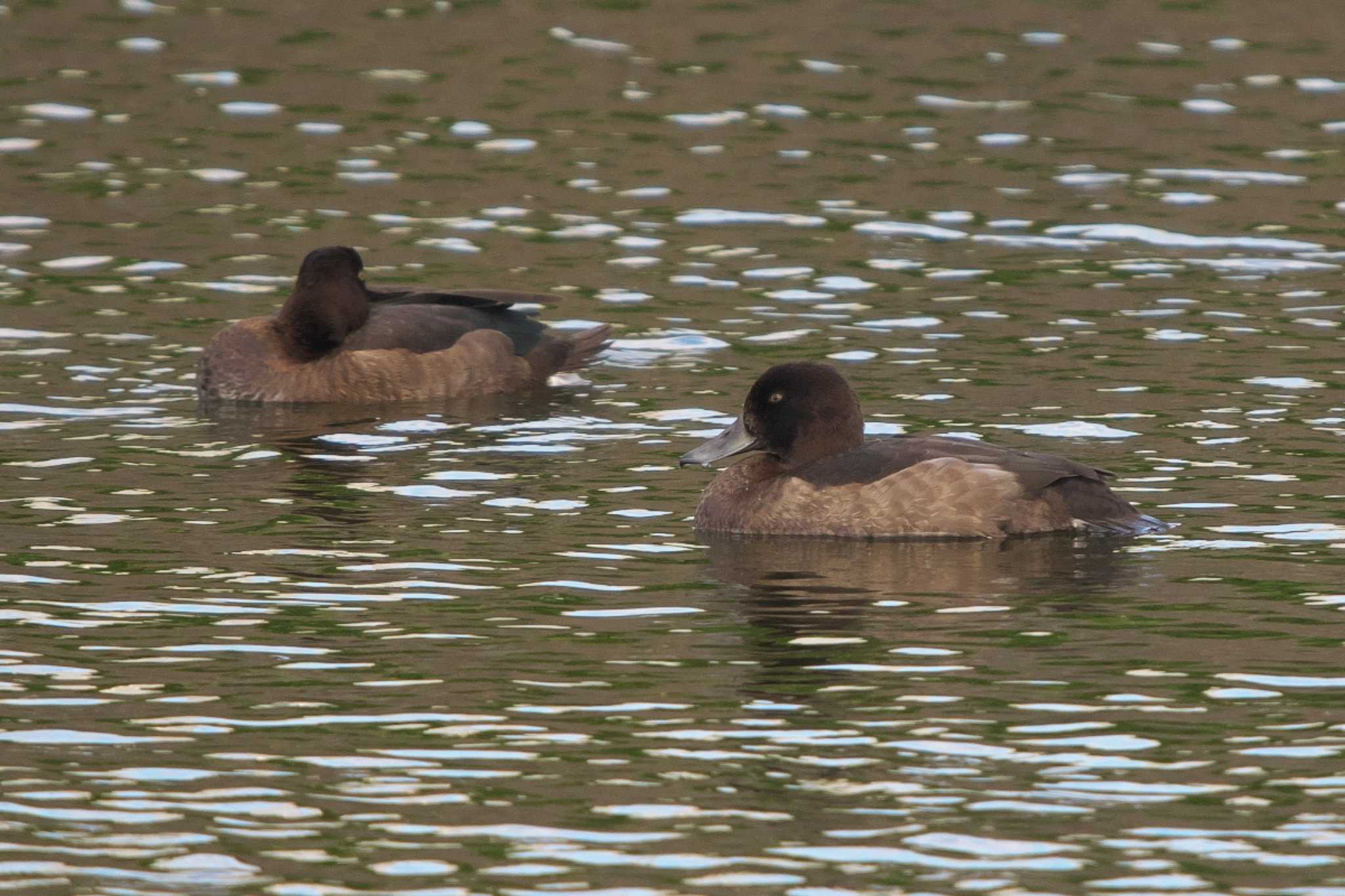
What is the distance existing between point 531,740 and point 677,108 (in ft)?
51.1

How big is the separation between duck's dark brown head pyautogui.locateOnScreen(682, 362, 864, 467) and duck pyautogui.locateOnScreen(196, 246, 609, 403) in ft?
13.0

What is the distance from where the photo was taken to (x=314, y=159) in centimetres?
2244

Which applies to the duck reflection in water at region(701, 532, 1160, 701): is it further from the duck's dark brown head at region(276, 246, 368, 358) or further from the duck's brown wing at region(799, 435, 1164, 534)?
the duck's dark brown head at region(276, 246, 368, 358)

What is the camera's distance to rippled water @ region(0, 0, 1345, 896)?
8.18 meters

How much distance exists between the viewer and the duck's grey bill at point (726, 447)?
12898 millimetres

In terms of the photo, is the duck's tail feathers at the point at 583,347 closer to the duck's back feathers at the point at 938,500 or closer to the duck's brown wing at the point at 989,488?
the duck's back feathers at the point at 938,500

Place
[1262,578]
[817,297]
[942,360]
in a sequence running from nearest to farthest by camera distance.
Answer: [1262,578] → [942,360] → [817,297]

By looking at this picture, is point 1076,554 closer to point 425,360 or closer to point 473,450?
point 473,450

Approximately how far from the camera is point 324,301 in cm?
1661

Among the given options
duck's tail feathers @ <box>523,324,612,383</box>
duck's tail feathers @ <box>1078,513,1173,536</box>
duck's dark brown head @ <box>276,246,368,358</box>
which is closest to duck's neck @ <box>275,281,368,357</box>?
duck's dark brown head @ <box>276,246,368,358</box>

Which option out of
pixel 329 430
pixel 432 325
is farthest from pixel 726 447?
pixel 432 325

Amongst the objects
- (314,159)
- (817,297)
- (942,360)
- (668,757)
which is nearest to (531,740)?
(668,757)

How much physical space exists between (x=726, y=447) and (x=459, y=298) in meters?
4.36

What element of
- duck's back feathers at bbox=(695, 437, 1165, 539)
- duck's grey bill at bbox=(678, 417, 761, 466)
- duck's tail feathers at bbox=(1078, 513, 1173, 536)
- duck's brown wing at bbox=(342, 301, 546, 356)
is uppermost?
duck's brown wing at bbox=(342, 301, 546, 356)
